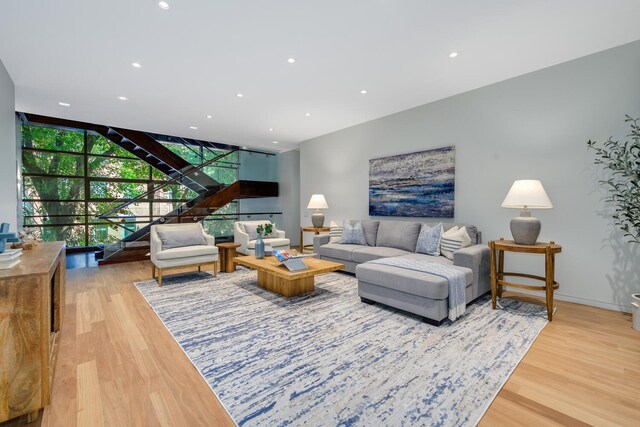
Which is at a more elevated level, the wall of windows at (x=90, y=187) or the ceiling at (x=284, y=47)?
the ceiling at (x=284, y=47)

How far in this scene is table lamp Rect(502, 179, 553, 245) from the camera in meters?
2.97

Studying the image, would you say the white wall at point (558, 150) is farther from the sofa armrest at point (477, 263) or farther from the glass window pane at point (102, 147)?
the glass window pane at point (102, 147)

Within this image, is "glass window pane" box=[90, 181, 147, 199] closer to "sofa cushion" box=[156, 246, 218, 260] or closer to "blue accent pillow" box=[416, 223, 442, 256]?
"sofa cushion" box=[156, 246, 218, 260]

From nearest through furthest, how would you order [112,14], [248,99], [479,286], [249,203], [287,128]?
[112,14] → [479,286] → [248,99] → [287,128] → [249,203]

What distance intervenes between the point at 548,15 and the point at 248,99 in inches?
143

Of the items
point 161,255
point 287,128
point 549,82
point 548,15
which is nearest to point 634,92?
point 549,82

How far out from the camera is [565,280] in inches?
133

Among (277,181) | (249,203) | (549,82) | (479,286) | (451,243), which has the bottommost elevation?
(479,286)

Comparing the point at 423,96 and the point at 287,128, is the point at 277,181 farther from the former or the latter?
the point at 423,96

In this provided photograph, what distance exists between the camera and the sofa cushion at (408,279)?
267 centimetres

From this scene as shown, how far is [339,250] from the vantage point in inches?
185

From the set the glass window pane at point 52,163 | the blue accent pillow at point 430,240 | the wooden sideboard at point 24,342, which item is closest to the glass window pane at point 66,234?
the glass window pane at point 52,163

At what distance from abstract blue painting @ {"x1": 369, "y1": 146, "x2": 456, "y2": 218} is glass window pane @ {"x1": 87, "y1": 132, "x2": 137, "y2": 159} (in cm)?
668

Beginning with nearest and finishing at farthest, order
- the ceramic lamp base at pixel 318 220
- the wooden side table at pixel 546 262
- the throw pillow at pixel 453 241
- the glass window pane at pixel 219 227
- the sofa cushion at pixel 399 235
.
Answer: the wooden side table at pixel 546 262 → the throw pillow at pixel 453 241 → the sofa cushion at pixel 399 235 → the ceramic lamp base at pixel 318 220 → the glass window pane at pixel 219 227
